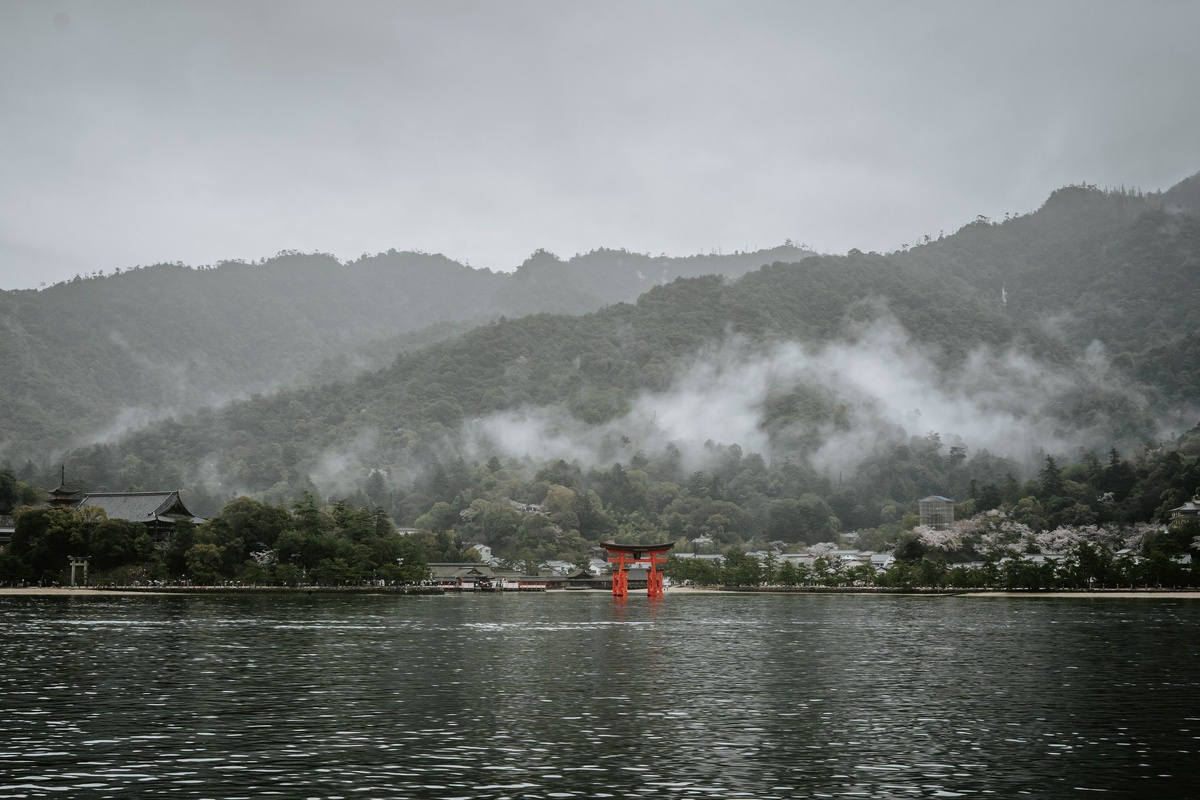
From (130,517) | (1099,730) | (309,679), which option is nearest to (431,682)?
(309,679)

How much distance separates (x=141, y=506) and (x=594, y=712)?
3679 inches

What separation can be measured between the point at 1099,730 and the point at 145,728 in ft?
74.1

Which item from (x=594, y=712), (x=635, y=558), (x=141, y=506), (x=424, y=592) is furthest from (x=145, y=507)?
(x=594, y=712)

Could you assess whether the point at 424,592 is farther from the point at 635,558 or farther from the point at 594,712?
the point at 594,712

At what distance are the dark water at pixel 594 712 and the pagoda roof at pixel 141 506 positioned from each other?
54141mm

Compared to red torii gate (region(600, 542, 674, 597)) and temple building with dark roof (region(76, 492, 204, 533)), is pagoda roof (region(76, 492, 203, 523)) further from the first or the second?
red torii gate (region(600, 542, 674, 597))

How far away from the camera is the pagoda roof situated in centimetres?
11019

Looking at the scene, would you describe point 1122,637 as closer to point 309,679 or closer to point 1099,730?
point 1099,730

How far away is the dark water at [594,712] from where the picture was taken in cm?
2109

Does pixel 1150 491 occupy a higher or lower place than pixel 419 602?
higher

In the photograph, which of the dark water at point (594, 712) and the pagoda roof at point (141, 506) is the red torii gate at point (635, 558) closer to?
the pagoda roof at point (141, 506)

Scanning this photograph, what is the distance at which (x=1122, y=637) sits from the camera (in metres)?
52.7

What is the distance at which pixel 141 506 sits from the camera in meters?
112

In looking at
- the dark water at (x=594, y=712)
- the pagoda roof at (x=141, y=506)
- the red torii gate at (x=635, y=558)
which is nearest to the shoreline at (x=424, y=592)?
the red torii gate at (x=635, y=558)
